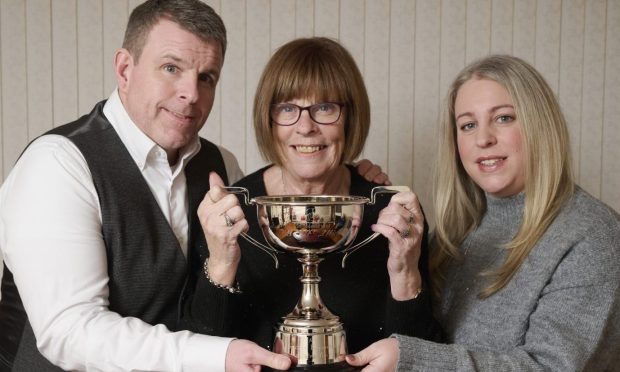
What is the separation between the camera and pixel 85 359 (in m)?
1.47

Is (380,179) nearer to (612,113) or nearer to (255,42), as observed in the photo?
(255,42)

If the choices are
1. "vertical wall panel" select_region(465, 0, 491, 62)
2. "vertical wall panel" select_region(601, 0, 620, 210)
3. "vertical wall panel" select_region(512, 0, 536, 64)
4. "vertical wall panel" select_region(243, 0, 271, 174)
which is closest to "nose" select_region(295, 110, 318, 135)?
"vertical wall panel" select_region(243, 0, 271, 174)

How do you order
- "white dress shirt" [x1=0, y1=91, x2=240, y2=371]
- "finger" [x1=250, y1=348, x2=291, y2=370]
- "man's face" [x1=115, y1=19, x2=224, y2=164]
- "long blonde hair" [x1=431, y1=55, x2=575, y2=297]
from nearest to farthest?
1. "finger" [x1=250, y1=348, x2=291, y2=370]
2. "white dress shirt" [x1=0, y1=91, x2=240, y2=371]
3. "long blonde hair" [x1=431, y1=55, x2=575, y2=297]
4. "man's face" [x1=115, y1=19, x2=224, y2=164]

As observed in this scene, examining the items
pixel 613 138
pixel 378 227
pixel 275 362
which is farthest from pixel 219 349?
pixel 613 138

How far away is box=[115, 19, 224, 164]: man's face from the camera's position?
1.73m

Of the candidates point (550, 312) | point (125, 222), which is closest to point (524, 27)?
point (550, 312)

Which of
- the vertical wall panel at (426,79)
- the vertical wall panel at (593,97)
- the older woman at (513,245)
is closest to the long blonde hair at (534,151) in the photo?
the older woman at (513,245)

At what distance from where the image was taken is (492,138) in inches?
65.6

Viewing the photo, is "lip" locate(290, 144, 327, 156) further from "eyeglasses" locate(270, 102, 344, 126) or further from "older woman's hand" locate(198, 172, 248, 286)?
"older woman's hand" locate(198, 172, 248, 286)

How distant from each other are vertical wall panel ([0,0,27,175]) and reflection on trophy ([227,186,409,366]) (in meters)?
1.89

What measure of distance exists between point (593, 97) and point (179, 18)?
2.00 m

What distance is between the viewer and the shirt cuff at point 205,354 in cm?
140

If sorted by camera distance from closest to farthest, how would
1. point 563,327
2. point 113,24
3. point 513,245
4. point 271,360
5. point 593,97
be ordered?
point 271,360
point 563,327
point 513,245
point 113,24
point 593,97

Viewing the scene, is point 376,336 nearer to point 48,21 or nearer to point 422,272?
point 422,272
